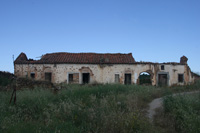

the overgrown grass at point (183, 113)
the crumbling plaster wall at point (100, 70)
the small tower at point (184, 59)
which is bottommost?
the overgrown grass at point (183, 113)

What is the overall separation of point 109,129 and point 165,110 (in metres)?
3.00

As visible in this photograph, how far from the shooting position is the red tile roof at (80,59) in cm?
1934

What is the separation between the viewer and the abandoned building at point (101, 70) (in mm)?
19234

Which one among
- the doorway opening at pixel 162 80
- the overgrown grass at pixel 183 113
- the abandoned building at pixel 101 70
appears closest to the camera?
the overgrown grass at pixel 183 113

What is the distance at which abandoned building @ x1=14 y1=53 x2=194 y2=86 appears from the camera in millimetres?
19234

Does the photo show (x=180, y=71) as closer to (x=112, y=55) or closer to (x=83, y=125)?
(x=112, y=55)

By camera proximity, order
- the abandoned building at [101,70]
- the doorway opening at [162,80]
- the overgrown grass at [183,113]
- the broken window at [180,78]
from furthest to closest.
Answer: the broken window at [180,78] < the doorway opening at [162,80] < the abandoned building at [101,70] < the overgrown grass at [183,113]

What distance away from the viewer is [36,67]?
19.5 metres

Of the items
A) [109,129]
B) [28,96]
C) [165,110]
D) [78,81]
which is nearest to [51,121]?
[109,129]

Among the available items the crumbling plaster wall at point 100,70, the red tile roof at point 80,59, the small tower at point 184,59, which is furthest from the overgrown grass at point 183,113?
the small tower at point 184,59

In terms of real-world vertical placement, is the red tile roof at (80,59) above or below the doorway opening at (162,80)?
above

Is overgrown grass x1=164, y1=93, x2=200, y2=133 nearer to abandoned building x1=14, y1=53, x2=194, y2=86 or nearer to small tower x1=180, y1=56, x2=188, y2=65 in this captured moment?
abandoned building x1=14, y1=53, x2=194, y2=86

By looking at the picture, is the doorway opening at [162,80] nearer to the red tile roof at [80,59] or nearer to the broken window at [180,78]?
the broken window at [180,78]

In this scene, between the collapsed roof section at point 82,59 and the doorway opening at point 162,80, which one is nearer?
the collapsed roof section at point 82,59
